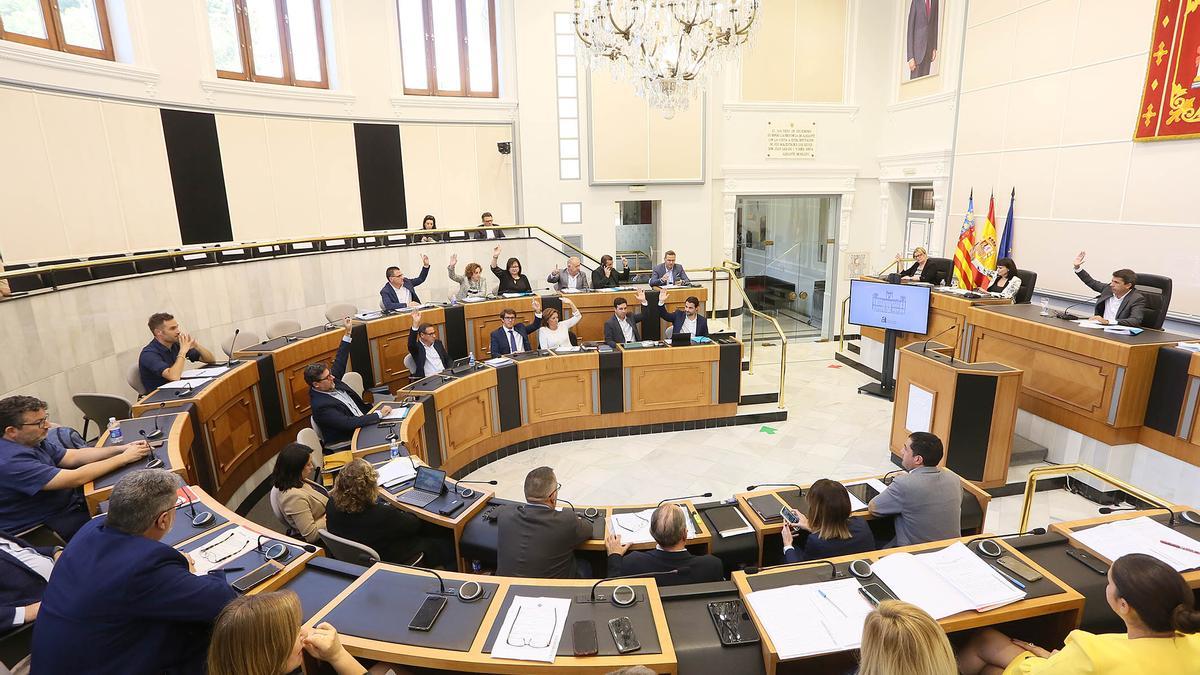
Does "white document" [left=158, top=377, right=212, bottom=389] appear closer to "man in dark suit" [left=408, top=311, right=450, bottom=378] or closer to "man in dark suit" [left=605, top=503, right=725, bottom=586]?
"man in dark suit" [left=408, top=311, right=450, bottom=378]

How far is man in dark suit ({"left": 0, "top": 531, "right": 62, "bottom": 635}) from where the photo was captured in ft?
8.03

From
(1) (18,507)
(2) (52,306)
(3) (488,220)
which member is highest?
(3) (488,220)

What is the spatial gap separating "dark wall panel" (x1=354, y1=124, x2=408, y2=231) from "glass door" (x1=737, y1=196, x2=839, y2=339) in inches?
250

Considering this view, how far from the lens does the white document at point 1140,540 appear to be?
2672 mm

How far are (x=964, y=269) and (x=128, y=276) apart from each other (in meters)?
11.0

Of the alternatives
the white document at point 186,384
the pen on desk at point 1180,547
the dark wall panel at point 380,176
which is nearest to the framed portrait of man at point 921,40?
the dark wall panel at point 380,176

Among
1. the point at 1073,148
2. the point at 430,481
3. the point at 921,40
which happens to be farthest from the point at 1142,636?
the point at 921,40

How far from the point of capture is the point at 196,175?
26.1 ft

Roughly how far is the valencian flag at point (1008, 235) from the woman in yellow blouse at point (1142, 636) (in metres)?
8.10

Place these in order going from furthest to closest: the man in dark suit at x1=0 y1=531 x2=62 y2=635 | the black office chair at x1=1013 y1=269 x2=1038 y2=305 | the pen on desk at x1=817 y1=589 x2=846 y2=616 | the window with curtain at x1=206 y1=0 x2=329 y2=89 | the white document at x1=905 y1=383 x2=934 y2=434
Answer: the window with curtain at x1=206 y1=0 x2=329 y2=89
the black office chair at x1=1013 y1=269 x2=1038 y2=305
the white document at x1=905 y1=383 x2=934 y2=434
the man in dark suit at x1=0 y1=531 x2=62 y2=635
the pen on desk at x1=817 y1=589 x2=846 y2=616

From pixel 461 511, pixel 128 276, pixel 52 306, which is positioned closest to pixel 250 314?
pixel 128 276

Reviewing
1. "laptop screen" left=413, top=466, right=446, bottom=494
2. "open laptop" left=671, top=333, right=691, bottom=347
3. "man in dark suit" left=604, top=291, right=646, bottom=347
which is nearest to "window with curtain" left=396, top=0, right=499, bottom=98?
"man in dark suit" left=604, top=291, right=646, bottom=347

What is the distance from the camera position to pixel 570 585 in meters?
2.55

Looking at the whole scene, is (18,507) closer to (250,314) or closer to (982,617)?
(982,617)
